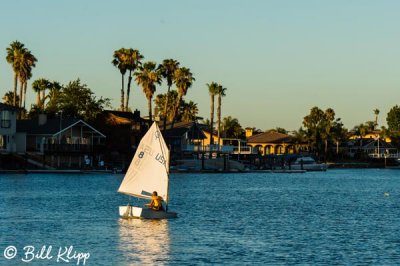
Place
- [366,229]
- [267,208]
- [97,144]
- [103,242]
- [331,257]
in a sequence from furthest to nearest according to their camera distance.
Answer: [97,144], [267,208], [366,229], [103,242], [331,257]

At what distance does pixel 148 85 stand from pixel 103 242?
372 ft

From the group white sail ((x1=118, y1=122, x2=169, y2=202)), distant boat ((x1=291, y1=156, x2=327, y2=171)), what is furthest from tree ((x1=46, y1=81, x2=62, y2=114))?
white sail ((x1=118, y1=122, x2=169, y2=202))

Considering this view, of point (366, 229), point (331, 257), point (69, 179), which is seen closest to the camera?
point (331, 257)

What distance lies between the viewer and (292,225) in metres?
60.9

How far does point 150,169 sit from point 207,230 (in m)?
6.48

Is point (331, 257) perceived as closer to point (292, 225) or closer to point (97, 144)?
point (292, 225)

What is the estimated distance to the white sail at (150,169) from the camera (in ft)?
197

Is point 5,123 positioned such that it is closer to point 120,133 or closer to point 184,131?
point 120,133

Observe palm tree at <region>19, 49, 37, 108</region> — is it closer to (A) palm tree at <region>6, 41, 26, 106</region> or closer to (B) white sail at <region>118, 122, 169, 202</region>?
(A) palm tree at <region>6, 41, 26, 106</region>

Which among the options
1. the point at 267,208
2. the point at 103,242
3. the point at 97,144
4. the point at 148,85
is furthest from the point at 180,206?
the point at 148,85

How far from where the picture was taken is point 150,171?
6031 cm

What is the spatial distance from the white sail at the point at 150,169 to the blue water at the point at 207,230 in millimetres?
2365

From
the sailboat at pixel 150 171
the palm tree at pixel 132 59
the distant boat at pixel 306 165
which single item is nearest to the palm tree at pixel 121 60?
the palm tree at pixel 132 59

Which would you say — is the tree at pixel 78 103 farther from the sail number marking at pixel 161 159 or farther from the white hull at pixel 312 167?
the sail number marking at pixel 161 159
